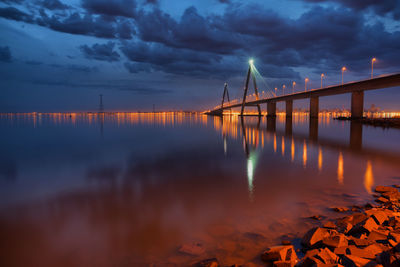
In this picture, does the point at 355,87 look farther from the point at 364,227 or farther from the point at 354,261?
the point at 354,261

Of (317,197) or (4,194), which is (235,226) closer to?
(317,197)

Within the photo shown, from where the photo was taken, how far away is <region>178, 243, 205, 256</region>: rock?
16.5ft

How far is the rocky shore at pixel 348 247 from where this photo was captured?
396 cm

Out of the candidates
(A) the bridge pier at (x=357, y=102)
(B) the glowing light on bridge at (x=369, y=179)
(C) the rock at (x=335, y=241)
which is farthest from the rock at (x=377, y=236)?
(A) the bridge pier at (x=357, y=102)

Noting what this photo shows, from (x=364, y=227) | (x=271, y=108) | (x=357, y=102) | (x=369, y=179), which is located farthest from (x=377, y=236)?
(x=271, y=108)

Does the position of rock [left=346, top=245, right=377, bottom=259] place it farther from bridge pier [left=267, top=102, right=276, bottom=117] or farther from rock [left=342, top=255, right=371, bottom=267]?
bridge pier [left=267, top=102, right=276, bottom=117]

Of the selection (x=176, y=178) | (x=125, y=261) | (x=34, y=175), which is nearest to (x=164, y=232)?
(x=125, y=261)

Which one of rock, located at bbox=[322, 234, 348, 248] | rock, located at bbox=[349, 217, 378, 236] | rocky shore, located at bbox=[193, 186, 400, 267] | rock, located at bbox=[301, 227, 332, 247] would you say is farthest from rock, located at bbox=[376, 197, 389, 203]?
rock, located at bbox=[322, 234, 348, 248]

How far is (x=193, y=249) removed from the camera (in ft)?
16.9

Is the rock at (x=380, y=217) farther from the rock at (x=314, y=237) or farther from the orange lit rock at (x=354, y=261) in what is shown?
the orange lit rock at (x=354, y=261)

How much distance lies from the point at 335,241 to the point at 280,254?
105 centimetres

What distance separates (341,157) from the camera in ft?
53.4

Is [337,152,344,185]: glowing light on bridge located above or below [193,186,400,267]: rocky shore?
below

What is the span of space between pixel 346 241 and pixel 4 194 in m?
10.9
